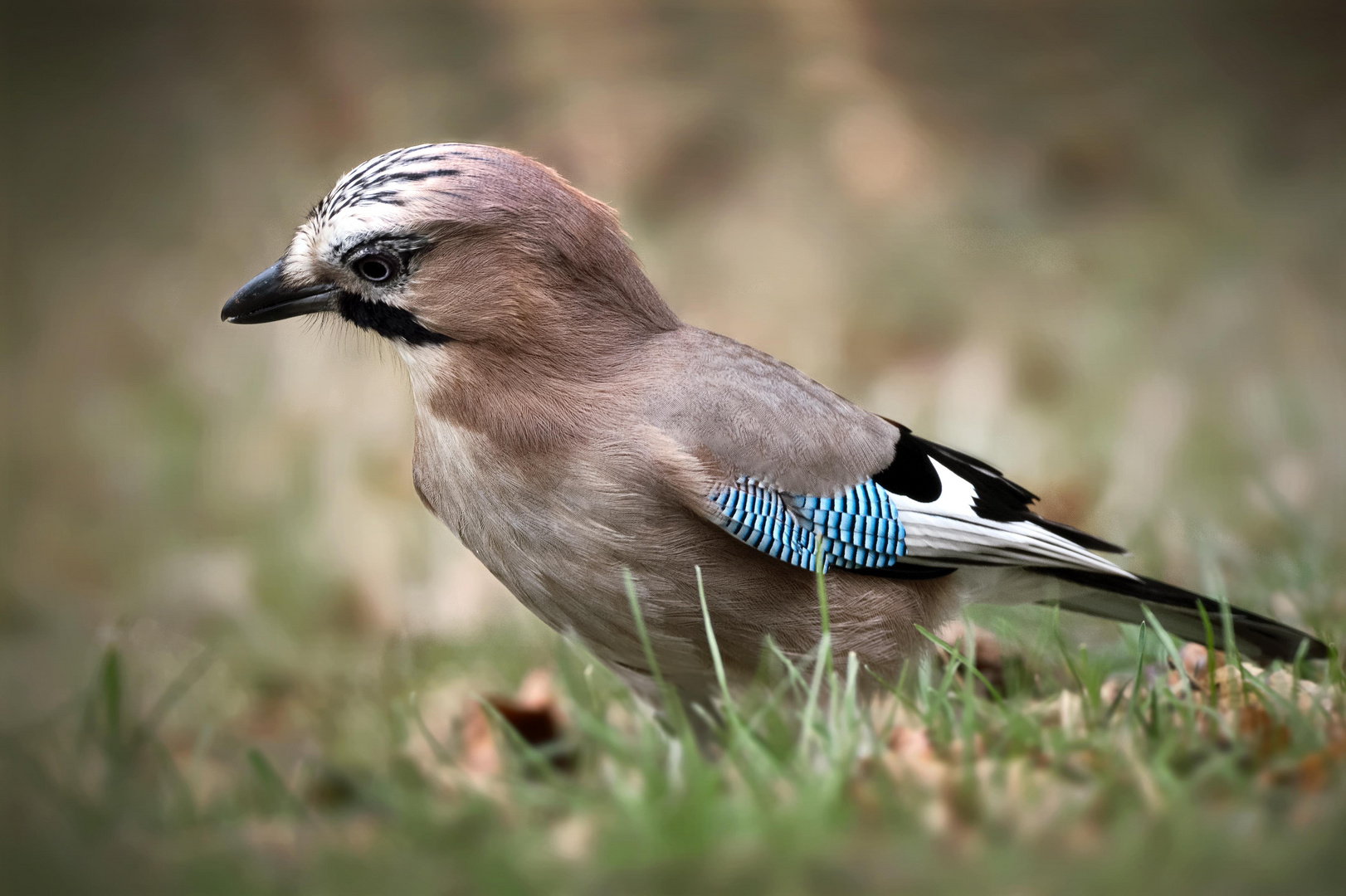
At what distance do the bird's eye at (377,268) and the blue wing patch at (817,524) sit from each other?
794 mm

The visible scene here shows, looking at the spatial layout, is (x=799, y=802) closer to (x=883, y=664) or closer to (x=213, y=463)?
(x=883, y=664)

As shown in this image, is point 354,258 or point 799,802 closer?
point 799,802

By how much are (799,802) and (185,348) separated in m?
5.33

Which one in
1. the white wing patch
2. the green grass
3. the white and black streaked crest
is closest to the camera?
the green grass

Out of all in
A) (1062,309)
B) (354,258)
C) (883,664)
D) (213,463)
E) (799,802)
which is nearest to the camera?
(799,802)

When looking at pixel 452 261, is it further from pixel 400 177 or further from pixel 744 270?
pixel 744 270

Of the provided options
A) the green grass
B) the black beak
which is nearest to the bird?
the black beak

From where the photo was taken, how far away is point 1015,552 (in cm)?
281

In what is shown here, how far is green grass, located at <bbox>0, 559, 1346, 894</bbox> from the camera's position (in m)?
1.85

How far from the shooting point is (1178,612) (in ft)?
9.59

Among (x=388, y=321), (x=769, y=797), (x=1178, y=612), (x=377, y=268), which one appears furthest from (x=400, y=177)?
(x=1178, y=612)

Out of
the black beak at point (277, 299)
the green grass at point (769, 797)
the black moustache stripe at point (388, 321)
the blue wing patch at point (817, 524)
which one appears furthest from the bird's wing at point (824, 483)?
the black beak at point (277, 299)

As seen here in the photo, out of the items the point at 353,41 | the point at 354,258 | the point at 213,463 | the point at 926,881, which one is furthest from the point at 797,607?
the point at 353,41

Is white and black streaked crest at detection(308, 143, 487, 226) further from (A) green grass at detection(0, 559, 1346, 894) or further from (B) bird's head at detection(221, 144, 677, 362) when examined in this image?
(A) green grass at detection(0, 559, 1346, 894)
